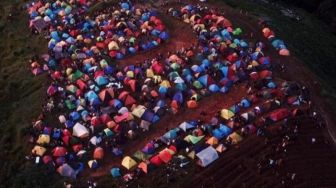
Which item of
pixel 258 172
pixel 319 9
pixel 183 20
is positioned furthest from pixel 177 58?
pixel 319 9

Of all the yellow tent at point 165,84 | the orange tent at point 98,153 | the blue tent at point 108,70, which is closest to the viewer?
the orange tent at point 98,153

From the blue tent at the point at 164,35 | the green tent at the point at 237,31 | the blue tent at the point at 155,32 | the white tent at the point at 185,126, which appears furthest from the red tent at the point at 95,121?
the green tent at the point at 237,31

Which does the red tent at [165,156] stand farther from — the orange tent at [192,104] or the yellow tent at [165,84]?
the yellow tent at [165,84]

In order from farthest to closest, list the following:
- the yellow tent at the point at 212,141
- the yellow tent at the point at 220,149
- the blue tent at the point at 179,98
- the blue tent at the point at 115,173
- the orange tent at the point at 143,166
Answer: the blue tent at the point at 179,98 → the yellow tent at the point at 212,141 → the yellow tent at the point at 220,149 → the blue tent at the point at 115,173 → the orange tent at the point at 143,166

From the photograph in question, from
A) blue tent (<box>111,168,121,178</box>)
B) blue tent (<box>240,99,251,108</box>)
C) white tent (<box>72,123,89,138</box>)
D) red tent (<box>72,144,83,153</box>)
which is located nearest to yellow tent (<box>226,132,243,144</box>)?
blue tent (<box>240,99,251,108</box>)

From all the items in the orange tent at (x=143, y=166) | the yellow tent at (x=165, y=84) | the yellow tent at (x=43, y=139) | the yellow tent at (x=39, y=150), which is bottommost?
the yellow tent at (x=39, y=150)

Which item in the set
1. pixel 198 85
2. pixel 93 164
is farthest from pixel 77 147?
pixel 198 85
